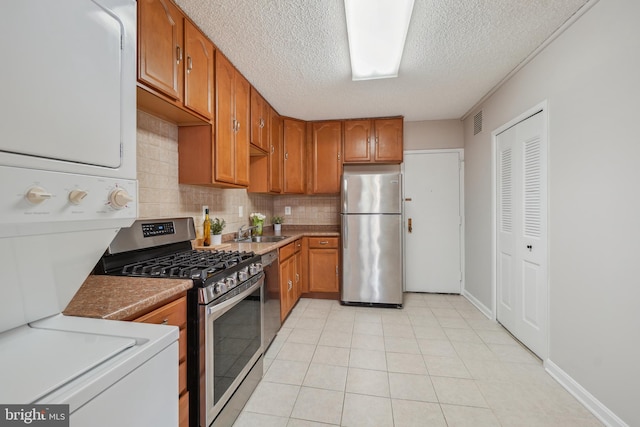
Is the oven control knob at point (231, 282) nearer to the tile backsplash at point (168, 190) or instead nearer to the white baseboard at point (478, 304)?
the tile backsplash at point (168, 190)

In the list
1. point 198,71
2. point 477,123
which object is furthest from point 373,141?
point 198,71

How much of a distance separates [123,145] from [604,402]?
2.61 m

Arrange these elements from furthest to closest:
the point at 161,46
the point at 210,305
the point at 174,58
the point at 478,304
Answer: the point at 478,304 → the point at 174,58 → the point at 161,46 → the point at 210,305

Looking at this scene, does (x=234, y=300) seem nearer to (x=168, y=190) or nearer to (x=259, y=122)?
(x=168, y=190)

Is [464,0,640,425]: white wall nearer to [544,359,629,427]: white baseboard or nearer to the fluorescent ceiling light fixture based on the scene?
[544,359,629,427]: white baseboard

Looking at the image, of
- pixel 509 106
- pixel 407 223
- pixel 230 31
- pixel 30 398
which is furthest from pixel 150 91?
pixel 407 223

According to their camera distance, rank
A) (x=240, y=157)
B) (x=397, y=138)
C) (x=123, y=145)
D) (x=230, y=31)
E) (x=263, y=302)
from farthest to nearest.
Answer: (x=397, y=138), (x=240, y=157), (x=263, y=302), (x=230, y=31), (x=123, y=145)

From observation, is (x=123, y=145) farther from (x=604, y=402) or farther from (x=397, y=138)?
(x=397, y=138)

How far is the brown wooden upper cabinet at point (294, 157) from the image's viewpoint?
365 cm

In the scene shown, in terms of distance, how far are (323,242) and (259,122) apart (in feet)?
5.43

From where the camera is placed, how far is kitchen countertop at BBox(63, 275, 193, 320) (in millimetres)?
855

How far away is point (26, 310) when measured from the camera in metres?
0.71

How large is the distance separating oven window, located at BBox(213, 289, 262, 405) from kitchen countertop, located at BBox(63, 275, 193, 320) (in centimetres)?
34

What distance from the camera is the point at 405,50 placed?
210cm
